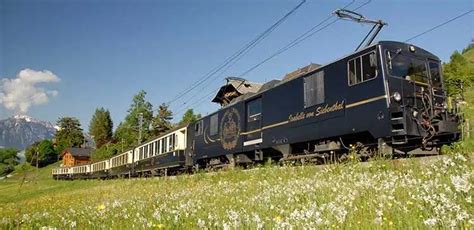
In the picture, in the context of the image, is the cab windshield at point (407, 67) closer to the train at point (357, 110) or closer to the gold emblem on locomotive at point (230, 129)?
the train at point (357, 110)

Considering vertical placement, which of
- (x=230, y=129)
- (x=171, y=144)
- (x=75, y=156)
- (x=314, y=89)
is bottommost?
(x=171, y=144)

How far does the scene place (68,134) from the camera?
14400 centimetres

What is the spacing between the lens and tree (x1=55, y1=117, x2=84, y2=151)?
140375mm

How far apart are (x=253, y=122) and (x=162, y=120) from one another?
69.4 meters

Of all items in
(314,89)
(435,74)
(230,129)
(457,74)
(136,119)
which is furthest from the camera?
A: (136,119)

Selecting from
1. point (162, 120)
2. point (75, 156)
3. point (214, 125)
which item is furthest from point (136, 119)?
point (214, 125)

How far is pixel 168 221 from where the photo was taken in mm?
4539

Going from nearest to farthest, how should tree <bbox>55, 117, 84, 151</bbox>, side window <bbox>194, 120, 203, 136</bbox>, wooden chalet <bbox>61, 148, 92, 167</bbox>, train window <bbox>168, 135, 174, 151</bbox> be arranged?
side window <bbox>194, 120, 203, 136</bbox>
train window <bbox>168, 135, 174, 151</bbox>
wooden chalet <bbox>61, 148, 92, 167</bbox>
tree <bbox>55, 117, 84, 151</bbox>

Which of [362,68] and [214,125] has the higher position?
[362,68]

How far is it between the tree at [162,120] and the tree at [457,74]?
5359 centimetres

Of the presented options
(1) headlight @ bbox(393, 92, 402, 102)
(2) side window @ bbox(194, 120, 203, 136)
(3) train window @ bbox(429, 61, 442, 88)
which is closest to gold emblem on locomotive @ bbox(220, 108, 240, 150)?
(2) side window @ bbox(194, 120, 203, 136)

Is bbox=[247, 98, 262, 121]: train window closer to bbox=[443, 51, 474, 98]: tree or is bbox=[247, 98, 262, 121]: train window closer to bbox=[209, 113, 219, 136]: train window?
bbox=[209, 113, 219, 136]: train window

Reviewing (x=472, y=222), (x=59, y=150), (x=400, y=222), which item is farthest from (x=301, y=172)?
(x=59, y=150)

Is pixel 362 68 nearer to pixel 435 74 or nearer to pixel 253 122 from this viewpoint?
pixel 435 74
